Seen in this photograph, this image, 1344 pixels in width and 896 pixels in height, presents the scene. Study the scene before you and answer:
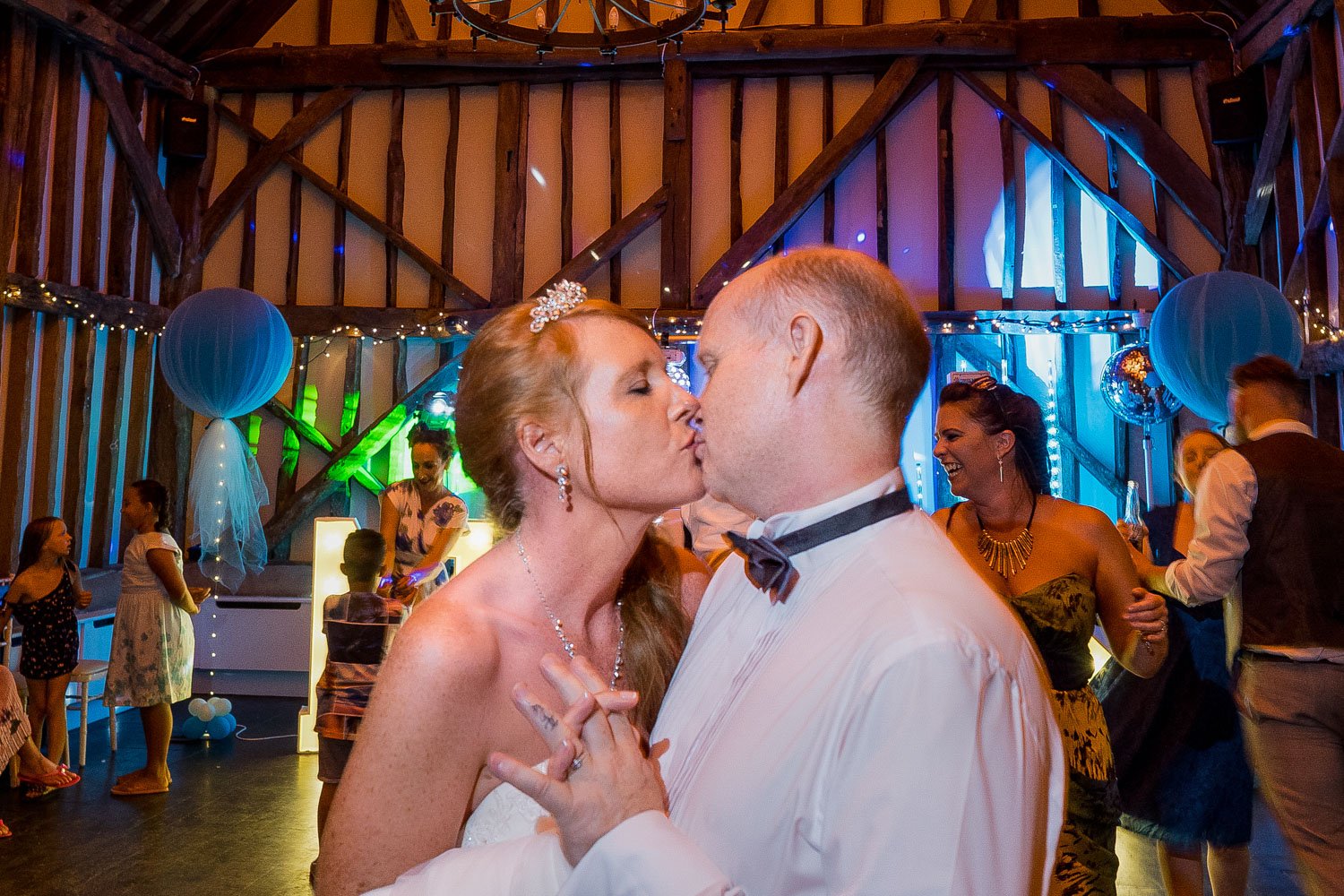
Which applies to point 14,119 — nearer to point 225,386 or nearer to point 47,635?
point 225,386

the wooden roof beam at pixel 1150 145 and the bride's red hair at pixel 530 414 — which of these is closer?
the bride's red hair at pixel 530 414

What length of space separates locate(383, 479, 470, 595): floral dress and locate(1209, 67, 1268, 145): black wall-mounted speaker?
6411 mm

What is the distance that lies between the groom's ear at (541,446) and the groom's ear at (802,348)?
0.60m

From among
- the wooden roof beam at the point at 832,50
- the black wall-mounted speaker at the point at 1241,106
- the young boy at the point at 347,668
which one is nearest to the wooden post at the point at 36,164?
the wooden roof beam at the point at 832,50

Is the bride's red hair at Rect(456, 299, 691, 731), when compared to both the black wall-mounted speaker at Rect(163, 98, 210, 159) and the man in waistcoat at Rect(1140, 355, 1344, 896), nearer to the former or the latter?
the man in waistcoat at Rect(1140, 355, 1344, 896)

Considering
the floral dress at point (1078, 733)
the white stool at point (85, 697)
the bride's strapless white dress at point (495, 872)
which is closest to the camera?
the bride's strapless white dress at point (495, 872)

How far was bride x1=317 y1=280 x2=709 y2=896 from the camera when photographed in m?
1.43

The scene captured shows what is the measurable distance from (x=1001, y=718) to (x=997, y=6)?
8856mm

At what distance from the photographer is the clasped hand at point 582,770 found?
0.99 m

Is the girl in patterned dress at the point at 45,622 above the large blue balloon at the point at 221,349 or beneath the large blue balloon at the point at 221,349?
beneath

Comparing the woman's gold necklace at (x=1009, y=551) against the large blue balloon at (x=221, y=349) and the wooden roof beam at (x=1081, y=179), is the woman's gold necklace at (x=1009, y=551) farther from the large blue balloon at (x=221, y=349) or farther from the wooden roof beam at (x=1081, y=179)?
the wooden roof beam at (x=1081, y=179)

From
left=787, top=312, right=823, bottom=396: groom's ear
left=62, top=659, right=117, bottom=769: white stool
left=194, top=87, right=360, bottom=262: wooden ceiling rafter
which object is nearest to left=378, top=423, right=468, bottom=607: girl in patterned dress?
left=62, top=659, right=117, bottom=769: white stool

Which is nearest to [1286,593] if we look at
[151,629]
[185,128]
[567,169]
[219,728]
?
[151,629]

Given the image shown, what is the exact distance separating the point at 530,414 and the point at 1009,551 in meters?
1.54
